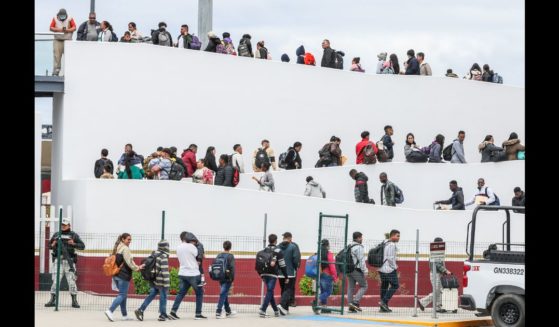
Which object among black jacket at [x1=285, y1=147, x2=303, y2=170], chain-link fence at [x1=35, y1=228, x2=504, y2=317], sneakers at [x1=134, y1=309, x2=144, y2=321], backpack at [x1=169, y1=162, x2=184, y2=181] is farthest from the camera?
black jacket at [x1=285, y1=147, x2=303, y2=170]

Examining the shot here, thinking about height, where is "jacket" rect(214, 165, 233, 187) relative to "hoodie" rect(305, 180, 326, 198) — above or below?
above

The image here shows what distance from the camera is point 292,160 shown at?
3234 centimetres

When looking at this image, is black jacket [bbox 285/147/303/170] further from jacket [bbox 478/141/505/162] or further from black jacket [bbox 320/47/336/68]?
jacket [bbox 478/141/505/162]

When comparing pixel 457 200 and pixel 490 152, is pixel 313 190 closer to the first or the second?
pixel 457 200

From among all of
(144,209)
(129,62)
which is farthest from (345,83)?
(144,209)

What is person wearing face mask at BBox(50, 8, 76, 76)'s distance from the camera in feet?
102

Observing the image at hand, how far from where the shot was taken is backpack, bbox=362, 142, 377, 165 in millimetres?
31859

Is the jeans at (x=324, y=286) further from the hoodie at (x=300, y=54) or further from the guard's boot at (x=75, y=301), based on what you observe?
the hoodie at (x=300, y=54)

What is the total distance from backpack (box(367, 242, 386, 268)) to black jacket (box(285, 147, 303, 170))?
7285 mm

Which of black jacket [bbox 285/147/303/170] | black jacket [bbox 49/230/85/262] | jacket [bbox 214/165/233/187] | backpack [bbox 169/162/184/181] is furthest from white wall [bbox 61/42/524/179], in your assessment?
black jacket [bbox 49/230/85/262]

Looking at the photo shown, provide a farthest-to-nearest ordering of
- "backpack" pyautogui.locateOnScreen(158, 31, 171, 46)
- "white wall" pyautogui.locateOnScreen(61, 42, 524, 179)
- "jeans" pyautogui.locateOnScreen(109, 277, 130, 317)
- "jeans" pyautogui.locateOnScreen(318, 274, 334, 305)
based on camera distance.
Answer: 1. "backpack" pyautogui.locateOnScreen(158, 31, 171, 46)
2. "white wall" pyautogui.locateOnScreen(61, 42, 524, 179)
3. "jeans" pyautogui.locateOnScreen(318, 274, 334, 305)
4. "jeans" pyautogui.locateOnScreen(109, 277, 130, 317)

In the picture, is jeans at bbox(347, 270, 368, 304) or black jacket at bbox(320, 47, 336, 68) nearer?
jeans at bbox(347, 270, 368, 304)

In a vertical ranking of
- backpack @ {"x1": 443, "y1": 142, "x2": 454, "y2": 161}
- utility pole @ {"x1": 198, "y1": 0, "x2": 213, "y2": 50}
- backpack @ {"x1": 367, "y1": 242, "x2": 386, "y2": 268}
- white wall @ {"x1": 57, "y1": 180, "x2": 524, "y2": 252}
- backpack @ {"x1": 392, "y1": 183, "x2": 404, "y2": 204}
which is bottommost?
backpack @ {"x1": 367, "y1": 242, "x2": 386, "y2": 268}

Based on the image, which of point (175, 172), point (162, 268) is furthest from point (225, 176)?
point (162, 268)
